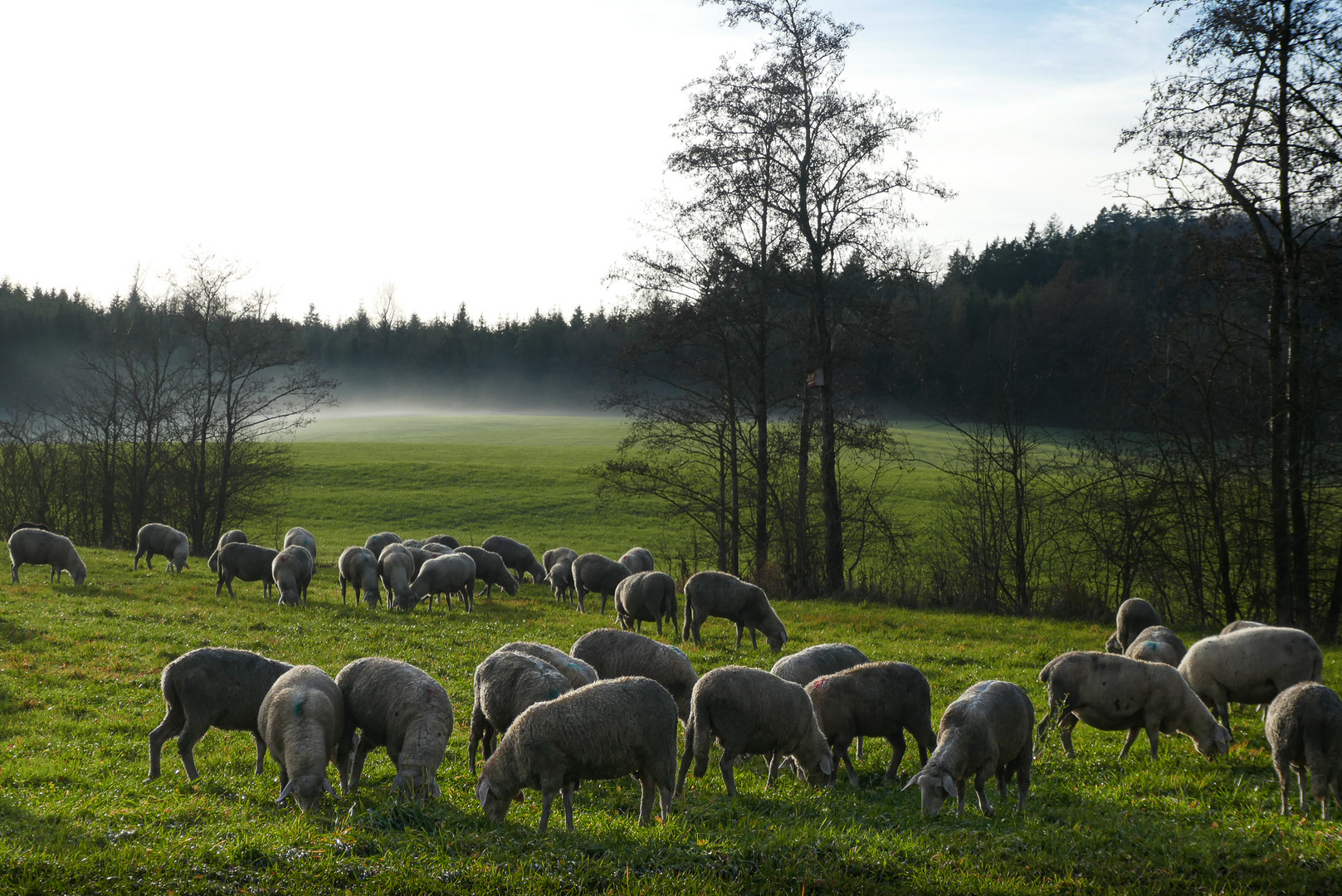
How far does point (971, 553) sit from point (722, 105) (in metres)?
15.0

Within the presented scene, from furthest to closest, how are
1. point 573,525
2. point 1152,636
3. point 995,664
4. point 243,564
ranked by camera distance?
point 573,525 < point 243,564 < point 995,664 < point 1152,636

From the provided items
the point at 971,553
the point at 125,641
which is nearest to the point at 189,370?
the point at 125,641

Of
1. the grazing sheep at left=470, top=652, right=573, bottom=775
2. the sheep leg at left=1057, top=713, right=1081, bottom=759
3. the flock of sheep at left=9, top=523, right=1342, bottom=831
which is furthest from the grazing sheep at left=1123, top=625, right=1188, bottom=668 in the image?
the grazing sheep at left=470, top=652, right=573, bottom=775

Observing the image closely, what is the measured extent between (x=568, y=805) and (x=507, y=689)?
1.82 m

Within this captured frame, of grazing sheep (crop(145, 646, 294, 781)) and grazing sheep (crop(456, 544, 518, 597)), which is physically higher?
grazing sheep (crop(145, 646, 294, 781))

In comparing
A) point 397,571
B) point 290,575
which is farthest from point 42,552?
point 397,571

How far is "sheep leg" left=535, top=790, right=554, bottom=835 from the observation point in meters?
7.15

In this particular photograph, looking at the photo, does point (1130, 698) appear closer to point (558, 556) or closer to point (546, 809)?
point (546, 809)

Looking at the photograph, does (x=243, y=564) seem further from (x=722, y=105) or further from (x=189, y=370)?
(x=189, y=370)

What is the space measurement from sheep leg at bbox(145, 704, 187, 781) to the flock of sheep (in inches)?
0.7

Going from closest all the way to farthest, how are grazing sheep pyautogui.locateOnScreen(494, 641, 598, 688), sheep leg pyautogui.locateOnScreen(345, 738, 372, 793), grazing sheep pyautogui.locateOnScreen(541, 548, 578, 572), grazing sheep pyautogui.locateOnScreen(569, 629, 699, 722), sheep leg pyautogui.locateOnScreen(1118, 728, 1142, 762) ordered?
sheep leg pyautogui.locateOnScreen(345, 738, 372, 793)
grazing sheep pyautogui.locateOnScreen(494, 641, 598, 688)
sheep leg pyautogui.locateOnScreen(1118, 728, 1142, 762)
grazing sheep pyautogui.locateOnScreen(569, 629, 699, 722)
grazing sheep pyautogui.locateOnScreen(541, 548, 578, 572)

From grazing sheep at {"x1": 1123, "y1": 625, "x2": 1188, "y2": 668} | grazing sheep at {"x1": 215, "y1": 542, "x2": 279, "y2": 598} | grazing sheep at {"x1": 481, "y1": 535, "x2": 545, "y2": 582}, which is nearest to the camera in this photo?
grazing sheep at {"x1": 1123, "y1": 625, "x2": 1188, "y2": 668}

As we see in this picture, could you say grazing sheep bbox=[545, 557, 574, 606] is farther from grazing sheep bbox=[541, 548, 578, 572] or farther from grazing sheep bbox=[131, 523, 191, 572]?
grazing sheep bbox=[131, 523, 191, 572]

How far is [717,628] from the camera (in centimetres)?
1975
